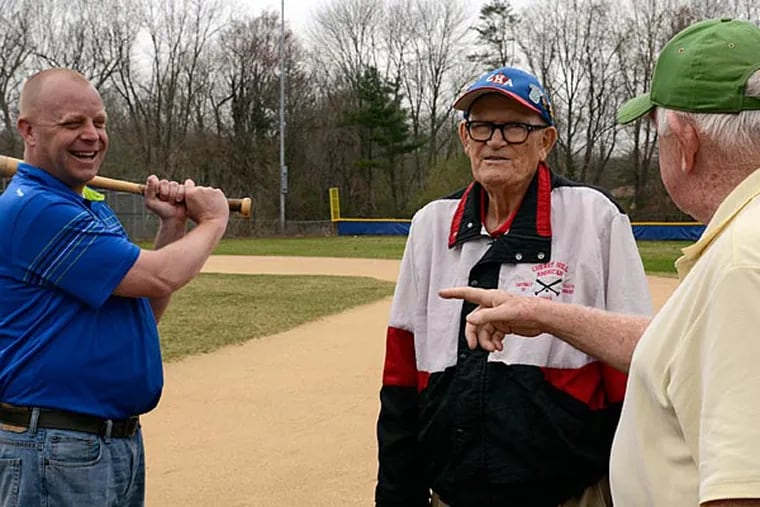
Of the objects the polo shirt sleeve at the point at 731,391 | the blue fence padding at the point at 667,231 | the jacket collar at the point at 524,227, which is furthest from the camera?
the blue fence padding at the point at 667,231

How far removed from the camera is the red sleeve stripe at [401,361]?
2613 millimetres

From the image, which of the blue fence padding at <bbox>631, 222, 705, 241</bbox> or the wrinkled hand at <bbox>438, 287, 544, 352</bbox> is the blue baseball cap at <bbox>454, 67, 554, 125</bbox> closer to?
the wrinkled hand at <bbox>438, 287, 544, 352</bbox>

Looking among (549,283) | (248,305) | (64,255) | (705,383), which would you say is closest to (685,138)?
(705,383)

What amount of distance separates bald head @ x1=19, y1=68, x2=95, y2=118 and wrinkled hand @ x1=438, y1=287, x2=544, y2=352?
151 cm

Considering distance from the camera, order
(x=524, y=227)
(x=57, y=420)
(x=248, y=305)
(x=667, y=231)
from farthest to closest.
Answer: (x=667, y=231)
(x=248, y=305)
(x=57, y=420)
(x=524, y=227)

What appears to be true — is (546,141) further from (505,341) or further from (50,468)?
(50,468)

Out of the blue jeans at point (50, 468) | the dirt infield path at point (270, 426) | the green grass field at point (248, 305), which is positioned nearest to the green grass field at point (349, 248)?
the green grass field at point (248, 305)

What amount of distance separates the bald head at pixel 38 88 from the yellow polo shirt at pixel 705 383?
2.14m

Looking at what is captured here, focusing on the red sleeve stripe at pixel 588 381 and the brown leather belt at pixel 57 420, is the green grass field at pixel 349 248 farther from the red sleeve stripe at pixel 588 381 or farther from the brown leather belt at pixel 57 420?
the brown leather belt at pixel 57 420

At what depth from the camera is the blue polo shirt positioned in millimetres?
2514

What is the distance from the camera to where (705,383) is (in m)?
1.16

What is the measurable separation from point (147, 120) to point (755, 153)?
49727 millimetres

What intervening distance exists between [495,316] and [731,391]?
0.98 m

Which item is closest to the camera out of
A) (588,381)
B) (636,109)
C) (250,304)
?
(636,109)
